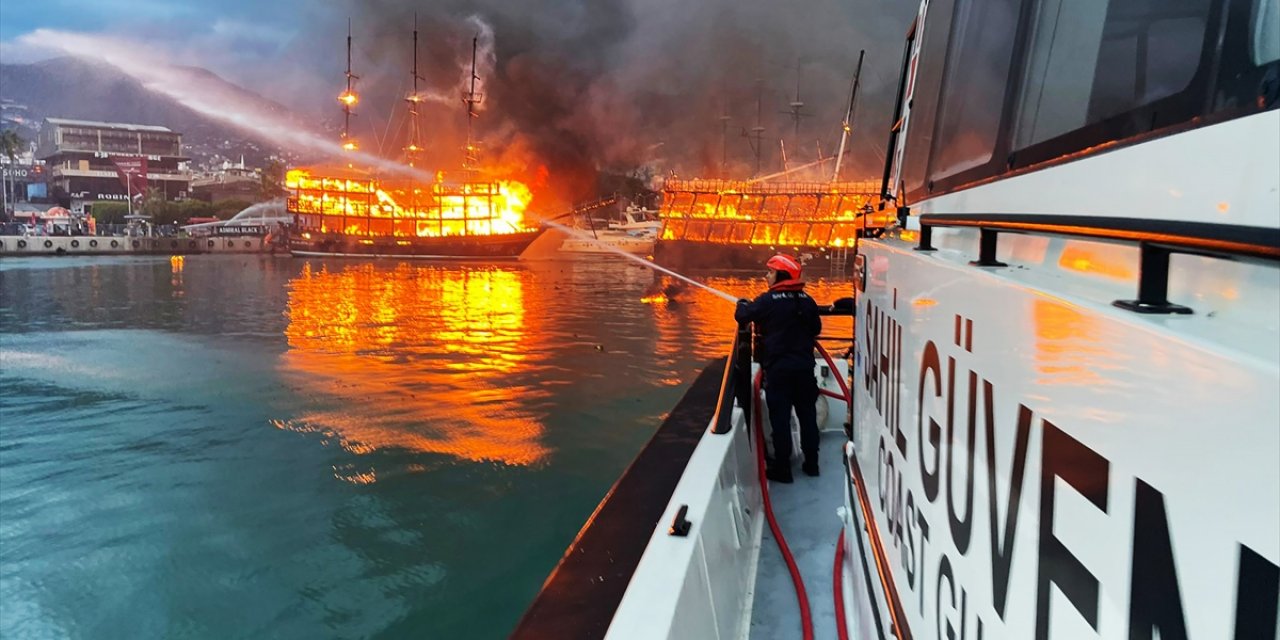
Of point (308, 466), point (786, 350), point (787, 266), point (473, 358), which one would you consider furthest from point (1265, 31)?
point (473, 358)

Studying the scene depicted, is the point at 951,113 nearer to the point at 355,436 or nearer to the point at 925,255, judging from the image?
the point at 925,255

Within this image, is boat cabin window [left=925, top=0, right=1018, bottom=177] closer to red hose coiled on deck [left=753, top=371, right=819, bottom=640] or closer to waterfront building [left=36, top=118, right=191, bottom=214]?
red hose coiled on deck [left=753, top=371, right=819, bottom=640]

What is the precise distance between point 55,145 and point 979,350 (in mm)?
155365

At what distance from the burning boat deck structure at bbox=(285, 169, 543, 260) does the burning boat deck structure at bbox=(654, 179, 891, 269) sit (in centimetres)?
1412

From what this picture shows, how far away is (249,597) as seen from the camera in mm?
4930

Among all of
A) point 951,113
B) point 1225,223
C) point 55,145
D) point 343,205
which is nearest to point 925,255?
point 951,113

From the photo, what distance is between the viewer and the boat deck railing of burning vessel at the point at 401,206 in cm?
6462

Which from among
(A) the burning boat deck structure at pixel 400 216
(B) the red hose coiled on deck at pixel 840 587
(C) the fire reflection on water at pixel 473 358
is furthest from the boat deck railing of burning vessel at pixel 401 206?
(B) the red hose coiled on deck at pixel 840 587

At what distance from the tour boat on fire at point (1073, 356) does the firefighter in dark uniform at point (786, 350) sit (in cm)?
193

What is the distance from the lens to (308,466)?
24.5ft

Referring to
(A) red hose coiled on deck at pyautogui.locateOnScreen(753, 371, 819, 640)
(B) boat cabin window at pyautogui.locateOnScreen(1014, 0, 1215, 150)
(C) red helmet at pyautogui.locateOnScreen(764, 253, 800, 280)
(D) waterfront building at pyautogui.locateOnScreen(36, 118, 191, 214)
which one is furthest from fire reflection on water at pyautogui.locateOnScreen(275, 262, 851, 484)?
(D) waterfront building at pyautogui.locateOnScreen(36, 118, 191, 214)

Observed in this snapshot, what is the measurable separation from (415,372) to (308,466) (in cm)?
497

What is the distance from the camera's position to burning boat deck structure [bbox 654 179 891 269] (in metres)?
Answer: 46.6

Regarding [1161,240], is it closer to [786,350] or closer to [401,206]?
[786,350]
